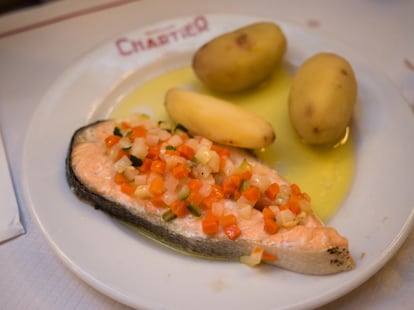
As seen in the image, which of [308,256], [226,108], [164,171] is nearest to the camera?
[308,256]

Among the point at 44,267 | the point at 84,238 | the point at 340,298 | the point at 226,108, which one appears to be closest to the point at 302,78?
the point at 226,108

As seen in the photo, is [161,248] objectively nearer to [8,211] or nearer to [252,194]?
[252,194]

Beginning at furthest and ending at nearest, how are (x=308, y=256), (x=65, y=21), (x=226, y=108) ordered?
(x=65, y=21) → (x=226, y=108) → (x=308, y=256)

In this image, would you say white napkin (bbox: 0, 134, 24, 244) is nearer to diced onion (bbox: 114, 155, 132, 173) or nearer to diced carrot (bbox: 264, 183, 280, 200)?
diced onion (bbox: 114, 155, 132, 173)

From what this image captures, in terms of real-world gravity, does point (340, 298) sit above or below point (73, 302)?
above

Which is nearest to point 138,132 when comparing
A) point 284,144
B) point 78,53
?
point 284,144

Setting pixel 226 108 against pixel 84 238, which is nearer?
pixel 84 238

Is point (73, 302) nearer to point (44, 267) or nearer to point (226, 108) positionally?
point (44, 267)
